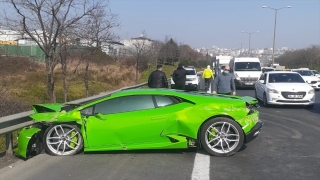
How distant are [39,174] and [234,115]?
136 inches

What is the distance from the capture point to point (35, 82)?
86.5 ft

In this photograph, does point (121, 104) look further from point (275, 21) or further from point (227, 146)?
point (275, 21)

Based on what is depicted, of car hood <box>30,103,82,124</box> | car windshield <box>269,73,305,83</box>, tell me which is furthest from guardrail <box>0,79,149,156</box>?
car windshield <box>269,73,305,83</box>

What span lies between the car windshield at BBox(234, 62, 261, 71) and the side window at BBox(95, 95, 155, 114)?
21976 millimetres

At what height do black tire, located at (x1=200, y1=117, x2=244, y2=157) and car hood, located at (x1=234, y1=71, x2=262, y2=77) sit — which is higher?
car hood, located at (x1=234, y1=71, x2=262, y2=77)

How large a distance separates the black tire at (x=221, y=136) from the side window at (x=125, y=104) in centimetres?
105

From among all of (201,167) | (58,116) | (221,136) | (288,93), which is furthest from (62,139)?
(288,93)

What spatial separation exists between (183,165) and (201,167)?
31cm

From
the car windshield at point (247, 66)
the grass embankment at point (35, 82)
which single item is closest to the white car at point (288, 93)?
the grass embankment at point (35, 82)

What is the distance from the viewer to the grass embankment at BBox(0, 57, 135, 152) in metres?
14.3

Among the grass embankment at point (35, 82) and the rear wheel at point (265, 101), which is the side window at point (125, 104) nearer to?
the grass embankment at point (35, 82)

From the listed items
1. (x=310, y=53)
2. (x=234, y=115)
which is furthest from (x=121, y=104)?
(x=310, y=53)

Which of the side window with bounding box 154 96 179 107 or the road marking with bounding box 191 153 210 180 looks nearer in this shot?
the road marking with bounding box 191 153 210 180

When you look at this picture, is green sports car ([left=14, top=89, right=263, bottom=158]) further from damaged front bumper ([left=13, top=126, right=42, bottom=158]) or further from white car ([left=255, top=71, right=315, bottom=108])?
white car ([left=255, top=71, right=315, bottom=108])
